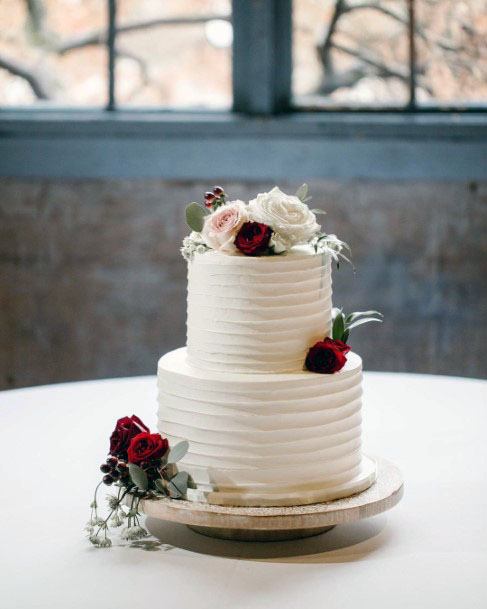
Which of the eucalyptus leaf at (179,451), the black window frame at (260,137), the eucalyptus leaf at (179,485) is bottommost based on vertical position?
the eucalyptus leaf at (179,485)

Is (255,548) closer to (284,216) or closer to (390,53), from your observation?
(284,216)

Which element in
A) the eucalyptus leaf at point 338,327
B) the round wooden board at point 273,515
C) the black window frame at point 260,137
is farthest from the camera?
the black window frame at point 260,137

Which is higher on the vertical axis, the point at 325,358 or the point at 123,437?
the point at 325,358

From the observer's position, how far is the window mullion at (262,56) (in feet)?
10.6

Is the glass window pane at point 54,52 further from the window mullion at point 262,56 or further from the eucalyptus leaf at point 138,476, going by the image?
the eucalyptus leaf at point 138,476

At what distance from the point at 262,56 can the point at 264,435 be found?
2.16 meters

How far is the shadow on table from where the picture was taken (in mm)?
1289

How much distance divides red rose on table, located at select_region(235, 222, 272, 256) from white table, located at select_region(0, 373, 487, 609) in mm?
388

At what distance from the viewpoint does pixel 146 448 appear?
4.52 ft

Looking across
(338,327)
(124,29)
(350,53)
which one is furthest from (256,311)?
(124,29)

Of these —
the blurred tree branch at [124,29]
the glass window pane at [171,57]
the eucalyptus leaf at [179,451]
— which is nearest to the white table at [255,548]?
the eucalyptus leaf at [179,451]

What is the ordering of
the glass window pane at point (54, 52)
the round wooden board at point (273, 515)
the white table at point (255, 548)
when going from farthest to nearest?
the glass window pane at point (54, 52), the round wooden board at point (273, 515), the white table at point (255, 548)

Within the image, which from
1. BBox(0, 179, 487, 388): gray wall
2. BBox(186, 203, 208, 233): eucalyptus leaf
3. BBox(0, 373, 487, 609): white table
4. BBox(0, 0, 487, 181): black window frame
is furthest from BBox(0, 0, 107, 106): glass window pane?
BBox(186, 203, 208, 233): eucalyptus leaf

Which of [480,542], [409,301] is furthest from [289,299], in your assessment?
[409,301]
